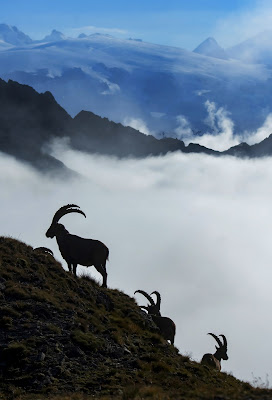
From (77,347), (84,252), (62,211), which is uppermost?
(62,211)

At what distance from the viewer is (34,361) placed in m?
16.4

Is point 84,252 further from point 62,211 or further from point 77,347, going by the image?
point 77,347

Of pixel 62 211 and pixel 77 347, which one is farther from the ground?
pixel 62 211

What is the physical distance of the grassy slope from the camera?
590 inches

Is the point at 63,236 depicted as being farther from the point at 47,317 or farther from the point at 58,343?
the point at 58,343

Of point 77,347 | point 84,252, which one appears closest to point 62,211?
point 84,252

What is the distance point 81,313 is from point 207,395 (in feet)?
32.0

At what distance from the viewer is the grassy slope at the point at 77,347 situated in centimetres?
1498

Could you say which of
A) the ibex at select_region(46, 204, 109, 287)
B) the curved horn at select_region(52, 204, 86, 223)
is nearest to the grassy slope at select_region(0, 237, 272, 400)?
the ibex at select_region(46, 204, 109, 287)

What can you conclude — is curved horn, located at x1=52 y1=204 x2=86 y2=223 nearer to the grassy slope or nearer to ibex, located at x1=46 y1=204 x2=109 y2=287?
ibex, located at x1=46 y1=204 x2=109 y2=287

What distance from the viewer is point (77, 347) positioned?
17.9m

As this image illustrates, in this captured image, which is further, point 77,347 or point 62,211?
point 62,211

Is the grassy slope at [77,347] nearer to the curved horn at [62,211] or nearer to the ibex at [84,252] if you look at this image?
the ibex at [84,252]

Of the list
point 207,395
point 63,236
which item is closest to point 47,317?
point 63,236
